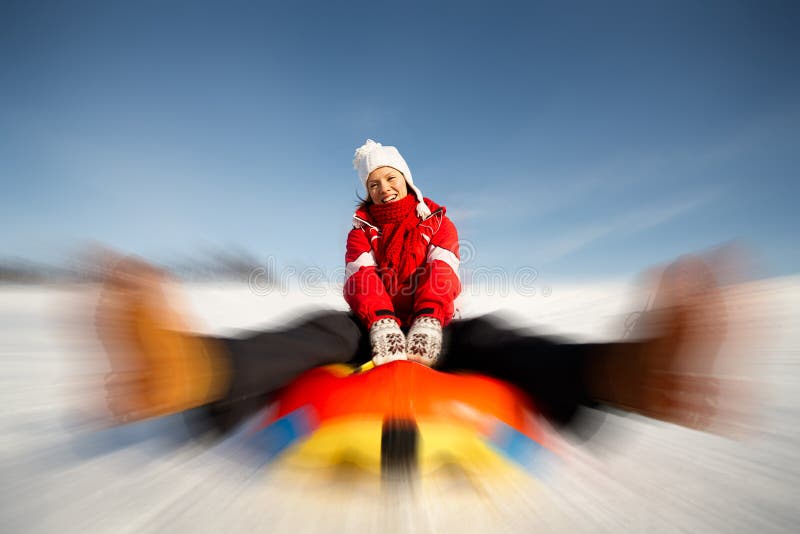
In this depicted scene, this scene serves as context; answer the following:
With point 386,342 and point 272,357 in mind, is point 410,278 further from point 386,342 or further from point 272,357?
point 272,357

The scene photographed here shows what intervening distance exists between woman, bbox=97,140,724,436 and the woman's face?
0.36 meters

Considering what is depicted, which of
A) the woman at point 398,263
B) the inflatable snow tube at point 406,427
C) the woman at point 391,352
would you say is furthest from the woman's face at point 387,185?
the inflatable snow tube at point 406,427

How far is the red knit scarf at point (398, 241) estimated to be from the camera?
49.1 inches

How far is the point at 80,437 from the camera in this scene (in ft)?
2.42

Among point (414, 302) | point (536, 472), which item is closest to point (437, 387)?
point (536, 472)

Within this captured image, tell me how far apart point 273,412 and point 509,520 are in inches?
19.8

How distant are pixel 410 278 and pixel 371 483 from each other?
2.29ft

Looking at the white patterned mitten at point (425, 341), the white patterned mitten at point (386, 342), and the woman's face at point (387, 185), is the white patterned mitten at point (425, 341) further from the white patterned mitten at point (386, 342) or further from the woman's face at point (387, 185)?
the woman's face at point (387, 185)

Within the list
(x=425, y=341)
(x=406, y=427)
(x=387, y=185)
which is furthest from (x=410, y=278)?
(x=406, y=427)

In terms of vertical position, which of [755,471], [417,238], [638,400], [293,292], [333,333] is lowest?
[755,471]

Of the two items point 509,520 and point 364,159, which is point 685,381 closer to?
point 509,520

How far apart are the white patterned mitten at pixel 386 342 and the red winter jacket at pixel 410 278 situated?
0.12 feet

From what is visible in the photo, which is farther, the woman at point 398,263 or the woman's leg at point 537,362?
the woman at point 398,263

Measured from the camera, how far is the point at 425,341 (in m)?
0.98
